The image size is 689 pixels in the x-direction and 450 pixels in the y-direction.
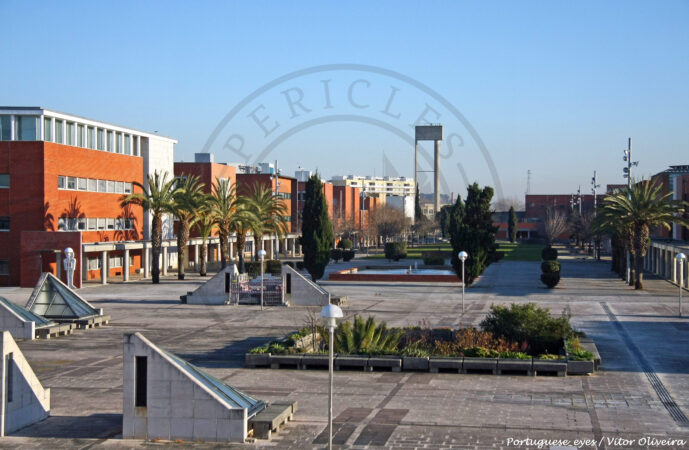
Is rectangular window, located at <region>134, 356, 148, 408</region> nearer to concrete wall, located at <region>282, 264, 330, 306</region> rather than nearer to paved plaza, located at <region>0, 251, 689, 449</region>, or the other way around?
paved plaza, located at <region>0, 251, 689, 449</region>

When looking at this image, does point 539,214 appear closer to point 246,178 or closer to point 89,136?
point 246,178

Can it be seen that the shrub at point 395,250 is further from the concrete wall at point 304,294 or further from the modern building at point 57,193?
the concrete wall at point 304,294

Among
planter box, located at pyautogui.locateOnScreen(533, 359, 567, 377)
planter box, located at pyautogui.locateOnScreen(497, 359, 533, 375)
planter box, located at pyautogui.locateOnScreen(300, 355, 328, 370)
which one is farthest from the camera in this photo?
planter box, located at pyautogui.locateOnScreen(300, 355, 328, 370)

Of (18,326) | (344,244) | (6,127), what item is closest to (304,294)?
(18,326)

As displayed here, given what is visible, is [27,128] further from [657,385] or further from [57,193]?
[657,385]

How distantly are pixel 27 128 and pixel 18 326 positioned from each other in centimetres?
Answer: 2268

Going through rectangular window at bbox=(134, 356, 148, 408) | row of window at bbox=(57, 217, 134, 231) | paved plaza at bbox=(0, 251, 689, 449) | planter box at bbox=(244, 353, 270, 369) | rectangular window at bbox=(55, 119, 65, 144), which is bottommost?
paved plaza at bbox=(0, 251, 689, 449)

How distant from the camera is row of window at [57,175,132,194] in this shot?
154ft

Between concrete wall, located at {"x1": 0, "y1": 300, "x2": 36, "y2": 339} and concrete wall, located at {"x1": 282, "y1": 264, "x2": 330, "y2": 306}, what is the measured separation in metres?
13.0

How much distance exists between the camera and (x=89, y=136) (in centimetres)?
4953

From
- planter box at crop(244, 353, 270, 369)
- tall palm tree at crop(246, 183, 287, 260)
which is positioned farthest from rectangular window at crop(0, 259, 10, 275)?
planter box at crop(244, 353, 270, 369)

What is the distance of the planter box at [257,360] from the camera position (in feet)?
66.4

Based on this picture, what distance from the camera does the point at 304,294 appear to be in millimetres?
35844

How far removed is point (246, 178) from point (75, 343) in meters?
56.0
